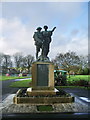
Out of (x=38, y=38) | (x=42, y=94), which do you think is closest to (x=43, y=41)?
(x=38, y=38)

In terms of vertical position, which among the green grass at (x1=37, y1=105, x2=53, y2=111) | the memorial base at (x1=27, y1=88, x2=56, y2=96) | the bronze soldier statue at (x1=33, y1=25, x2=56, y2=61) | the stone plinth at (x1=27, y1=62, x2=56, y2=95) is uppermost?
the bronze soldier statue at (x1=33, y1=25, x2=56, y2=61)

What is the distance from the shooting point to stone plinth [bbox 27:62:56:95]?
7.95 m

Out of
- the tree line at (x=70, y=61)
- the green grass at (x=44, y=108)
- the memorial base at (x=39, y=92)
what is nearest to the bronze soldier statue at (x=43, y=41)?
the memorial base at (x=39, y=92)

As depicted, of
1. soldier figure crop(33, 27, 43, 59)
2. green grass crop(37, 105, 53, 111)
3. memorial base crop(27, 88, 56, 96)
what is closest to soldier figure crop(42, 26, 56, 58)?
soldier figure crop(33, 27, 43, 59)

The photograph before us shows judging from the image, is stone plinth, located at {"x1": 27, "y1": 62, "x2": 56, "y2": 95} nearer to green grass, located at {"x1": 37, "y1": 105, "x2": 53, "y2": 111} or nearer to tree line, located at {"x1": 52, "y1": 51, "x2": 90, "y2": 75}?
green grass, located at {"x1": 37, "y1": 105, "x2": 53, "y2": 111}

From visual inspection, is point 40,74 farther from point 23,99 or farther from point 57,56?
point 57,56

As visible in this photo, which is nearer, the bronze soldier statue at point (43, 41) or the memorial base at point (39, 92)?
the memorial base at point (39, 92)

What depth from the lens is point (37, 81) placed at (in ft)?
26.3

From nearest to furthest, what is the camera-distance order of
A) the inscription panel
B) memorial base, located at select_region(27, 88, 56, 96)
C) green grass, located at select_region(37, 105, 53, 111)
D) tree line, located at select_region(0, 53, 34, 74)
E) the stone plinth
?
green grass, located at select_region(37, 105, 53, 111) → memorial base, located at select_region(27, 88, 56, 96) → the stone plinth → the inscription panel → tree line, located at select_region(0, 53, 34, 74)

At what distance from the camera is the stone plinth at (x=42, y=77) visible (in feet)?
26.1

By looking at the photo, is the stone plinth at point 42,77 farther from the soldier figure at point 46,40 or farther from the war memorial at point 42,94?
the soldier figure at point 46,40

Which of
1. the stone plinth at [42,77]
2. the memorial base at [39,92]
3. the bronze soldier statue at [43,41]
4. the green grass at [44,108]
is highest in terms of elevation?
the bronze soldier statue at [43,41]

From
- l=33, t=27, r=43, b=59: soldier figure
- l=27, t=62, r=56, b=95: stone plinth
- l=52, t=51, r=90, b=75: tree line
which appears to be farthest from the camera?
l=52, t=51, r=90, b=75: tree line

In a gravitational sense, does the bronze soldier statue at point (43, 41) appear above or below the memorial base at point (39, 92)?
above
